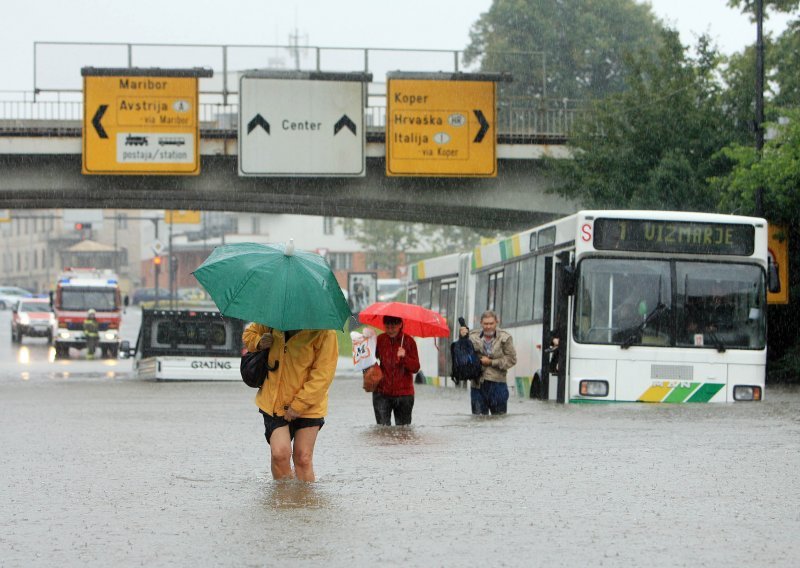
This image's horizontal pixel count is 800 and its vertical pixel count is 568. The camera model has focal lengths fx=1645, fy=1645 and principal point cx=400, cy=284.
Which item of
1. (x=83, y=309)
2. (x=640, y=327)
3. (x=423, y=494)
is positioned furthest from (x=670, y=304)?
(x=83, y=309)

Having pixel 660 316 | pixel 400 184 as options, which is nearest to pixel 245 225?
pixel 400 184

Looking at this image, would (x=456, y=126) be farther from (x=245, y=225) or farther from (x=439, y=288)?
(x=245, y=225)

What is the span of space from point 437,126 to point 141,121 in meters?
6.73

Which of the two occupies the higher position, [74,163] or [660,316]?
[74,163]

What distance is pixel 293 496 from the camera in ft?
34.4

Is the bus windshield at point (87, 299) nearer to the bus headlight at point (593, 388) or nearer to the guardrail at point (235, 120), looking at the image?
the guardrail at point (235, 120)

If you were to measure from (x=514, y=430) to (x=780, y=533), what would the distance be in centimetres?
830

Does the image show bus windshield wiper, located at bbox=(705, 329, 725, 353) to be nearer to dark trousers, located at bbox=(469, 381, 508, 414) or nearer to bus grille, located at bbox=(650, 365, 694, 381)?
bus grille, located at bbox=(650, 365, 694, 381)

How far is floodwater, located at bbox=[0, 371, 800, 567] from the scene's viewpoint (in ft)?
27.0

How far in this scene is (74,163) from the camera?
38.8 meters

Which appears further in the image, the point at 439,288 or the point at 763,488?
the point at 439,288

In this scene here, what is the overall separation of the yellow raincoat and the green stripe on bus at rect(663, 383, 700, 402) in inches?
446

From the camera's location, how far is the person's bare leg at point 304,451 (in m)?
10.9

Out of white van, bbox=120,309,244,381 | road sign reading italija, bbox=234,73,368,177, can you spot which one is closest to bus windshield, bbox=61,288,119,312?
white van, bbox=120,309,244,381
